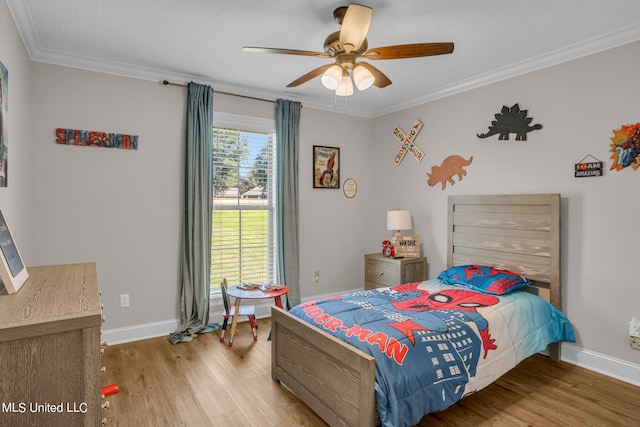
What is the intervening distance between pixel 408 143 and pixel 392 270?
1582mm

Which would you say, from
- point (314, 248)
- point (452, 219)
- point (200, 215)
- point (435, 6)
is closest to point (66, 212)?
point (200, 215)

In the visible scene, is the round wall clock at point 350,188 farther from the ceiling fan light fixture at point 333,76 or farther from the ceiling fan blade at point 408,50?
the ceiling fan blade at point 408,50

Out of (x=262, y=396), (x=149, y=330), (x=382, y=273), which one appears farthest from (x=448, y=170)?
(x=149, y=330)

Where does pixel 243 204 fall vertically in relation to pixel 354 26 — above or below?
below

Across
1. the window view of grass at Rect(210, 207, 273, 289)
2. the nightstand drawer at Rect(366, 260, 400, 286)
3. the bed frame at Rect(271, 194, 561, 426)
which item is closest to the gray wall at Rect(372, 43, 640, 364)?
the bed frame at Rect(271, 194, 561, 426)

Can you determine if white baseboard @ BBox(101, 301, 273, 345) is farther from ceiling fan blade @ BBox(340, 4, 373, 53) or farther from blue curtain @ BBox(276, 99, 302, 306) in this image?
ceiling fan blade @ BBox(340, 4, 373, 53)

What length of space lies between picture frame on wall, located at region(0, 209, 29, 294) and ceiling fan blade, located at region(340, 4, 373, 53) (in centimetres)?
191

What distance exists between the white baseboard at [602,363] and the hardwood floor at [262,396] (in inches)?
2.5

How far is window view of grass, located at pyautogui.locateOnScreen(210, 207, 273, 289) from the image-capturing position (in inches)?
158

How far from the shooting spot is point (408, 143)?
14.8ft

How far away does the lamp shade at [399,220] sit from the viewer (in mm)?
4180

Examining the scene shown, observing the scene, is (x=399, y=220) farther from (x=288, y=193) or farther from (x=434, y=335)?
(x=434, y=335)

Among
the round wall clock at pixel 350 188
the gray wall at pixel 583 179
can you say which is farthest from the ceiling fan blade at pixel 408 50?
the round wall clock at pixel 350 188

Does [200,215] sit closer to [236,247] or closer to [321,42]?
[236,247]
